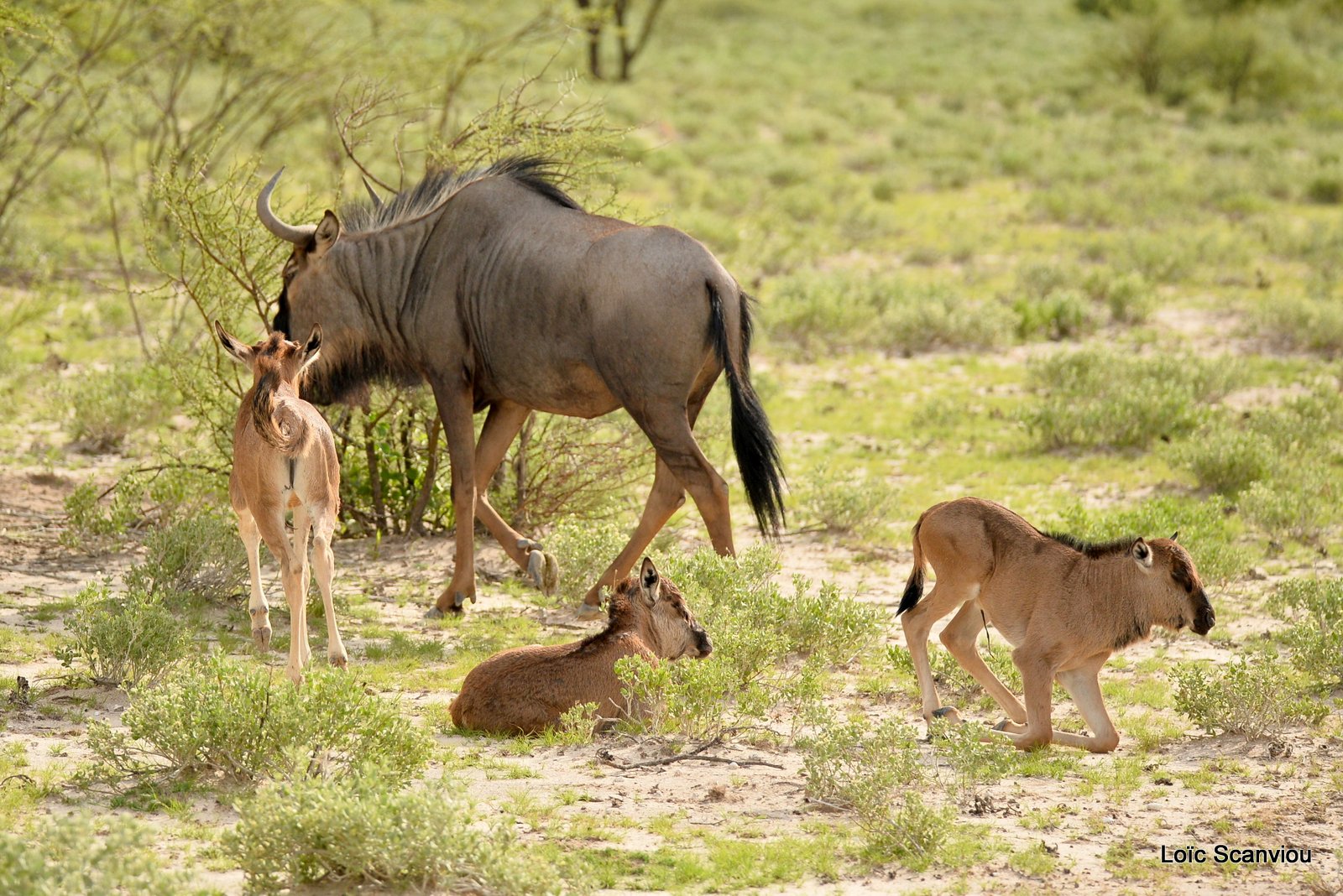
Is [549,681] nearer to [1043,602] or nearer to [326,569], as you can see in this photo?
[326,569]

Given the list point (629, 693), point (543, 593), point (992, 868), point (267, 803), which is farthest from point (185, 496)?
point (992, 868)

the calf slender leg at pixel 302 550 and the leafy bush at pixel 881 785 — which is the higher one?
the calf slender leg at pixel 302 550

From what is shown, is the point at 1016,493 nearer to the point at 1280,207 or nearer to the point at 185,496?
the point at 185,496

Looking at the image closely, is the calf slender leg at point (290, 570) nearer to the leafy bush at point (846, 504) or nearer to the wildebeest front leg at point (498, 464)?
the wildebeest front leg at point (498, 464)

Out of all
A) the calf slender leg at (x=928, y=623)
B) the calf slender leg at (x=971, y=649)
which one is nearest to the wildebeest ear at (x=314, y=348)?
the calf slender leg at (x=928, y=623)

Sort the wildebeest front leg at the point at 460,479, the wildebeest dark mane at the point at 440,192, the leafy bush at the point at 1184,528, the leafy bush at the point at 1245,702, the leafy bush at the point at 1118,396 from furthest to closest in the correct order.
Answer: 1. the leafy bush at the point at 1118,396
2. the leafy bush at the point at 1184,528
3. the wildebeest dark mane at the point at 440,192
4. the wildebeest front leg at the point at 460,479
5. the leafy bush at the point at 1245,702

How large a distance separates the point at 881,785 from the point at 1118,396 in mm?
8341

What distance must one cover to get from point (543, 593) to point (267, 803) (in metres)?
4.14

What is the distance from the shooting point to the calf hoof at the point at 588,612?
8695mm

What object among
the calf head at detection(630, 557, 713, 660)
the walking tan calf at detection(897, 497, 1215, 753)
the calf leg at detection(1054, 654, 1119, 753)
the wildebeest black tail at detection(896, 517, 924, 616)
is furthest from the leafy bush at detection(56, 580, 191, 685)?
the calf leg at detection(1054, 654, 1119, 753)

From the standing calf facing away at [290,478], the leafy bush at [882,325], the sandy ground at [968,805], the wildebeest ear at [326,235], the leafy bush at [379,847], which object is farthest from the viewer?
the leafy bush at [882,325]

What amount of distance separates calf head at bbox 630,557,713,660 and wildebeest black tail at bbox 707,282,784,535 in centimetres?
134

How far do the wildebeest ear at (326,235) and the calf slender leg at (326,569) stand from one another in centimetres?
224

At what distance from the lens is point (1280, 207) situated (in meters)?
24.5
